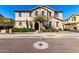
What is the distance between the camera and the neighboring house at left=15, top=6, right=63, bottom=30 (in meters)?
2.38

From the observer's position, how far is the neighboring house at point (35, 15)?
2.38 metres

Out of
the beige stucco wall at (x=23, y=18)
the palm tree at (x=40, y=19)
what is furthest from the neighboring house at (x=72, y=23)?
the beige stucco wall at (x=23, y=18)

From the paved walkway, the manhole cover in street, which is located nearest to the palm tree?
the paved walkway

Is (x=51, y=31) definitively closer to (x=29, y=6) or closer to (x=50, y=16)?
(x=50, y=16)

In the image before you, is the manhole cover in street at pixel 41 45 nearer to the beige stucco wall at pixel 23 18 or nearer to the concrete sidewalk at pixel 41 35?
the concrete sidewalk at pixel 41 35

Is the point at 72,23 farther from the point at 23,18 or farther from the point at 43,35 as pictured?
the point at 23,18

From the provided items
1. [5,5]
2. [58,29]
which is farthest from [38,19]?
[5,5]

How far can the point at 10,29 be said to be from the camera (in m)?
2.42

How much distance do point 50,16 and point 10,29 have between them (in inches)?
22.2

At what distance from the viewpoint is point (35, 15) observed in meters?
2.41

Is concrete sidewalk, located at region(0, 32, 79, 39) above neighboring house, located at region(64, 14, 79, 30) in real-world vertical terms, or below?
below

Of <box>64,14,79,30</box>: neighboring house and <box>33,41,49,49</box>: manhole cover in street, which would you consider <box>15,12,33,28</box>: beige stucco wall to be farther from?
<box>64,14,79,30</box>: neighboring house

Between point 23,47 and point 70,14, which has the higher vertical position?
point 70,14
